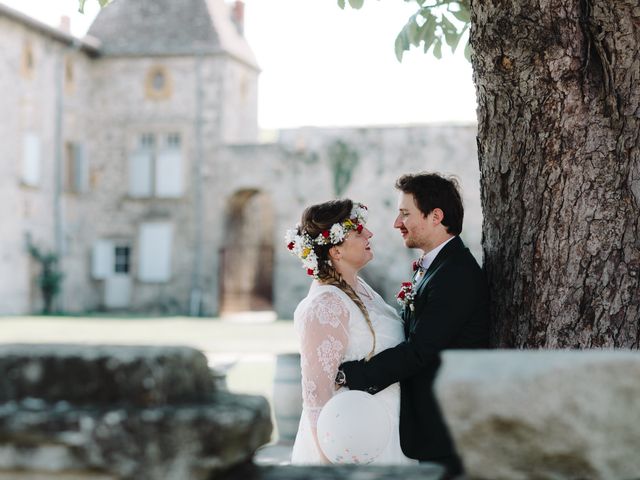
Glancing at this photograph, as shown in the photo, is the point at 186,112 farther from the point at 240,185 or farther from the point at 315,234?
the point at 315,234

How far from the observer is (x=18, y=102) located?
26672mm

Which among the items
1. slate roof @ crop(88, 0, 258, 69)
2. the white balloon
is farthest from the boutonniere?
slate roof @ crop(88, 0, 258, 69)

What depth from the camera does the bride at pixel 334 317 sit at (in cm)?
389

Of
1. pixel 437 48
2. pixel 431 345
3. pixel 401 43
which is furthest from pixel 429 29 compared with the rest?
pixel 431 345

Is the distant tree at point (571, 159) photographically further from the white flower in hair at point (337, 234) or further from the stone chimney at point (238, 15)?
the stone chimney at point (238, 15)

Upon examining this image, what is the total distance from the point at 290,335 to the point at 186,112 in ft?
39.4

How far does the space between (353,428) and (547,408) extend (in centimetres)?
240

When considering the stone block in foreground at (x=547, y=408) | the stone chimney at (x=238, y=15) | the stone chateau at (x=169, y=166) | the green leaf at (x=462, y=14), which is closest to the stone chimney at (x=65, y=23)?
the stone chateau at (x=169, y=166)

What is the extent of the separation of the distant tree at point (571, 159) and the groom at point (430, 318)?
0.71 feet

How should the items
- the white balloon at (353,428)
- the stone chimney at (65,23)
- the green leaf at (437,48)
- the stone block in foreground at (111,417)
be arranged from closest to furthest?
1. the stone block in foreground at (111,417)
2. the white balloon at (353,428)
3. the green leaf at (437,48)
4. the stone chimney at (65,23)

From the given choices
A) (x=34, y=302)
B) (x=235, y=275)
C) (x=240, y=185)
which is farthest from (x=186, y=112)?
(x=34, y=302)

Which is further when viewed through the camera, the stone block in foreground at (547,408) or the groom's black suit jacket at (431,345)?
the groom's black suit jacket at (431,345)

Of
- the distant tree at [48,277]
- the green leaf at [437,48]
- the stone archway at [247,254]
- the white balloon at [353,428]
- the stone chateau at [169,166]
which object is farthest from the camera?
the stone archway at [247,254]

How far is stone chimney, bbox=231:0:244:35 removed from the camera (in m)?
33.6
